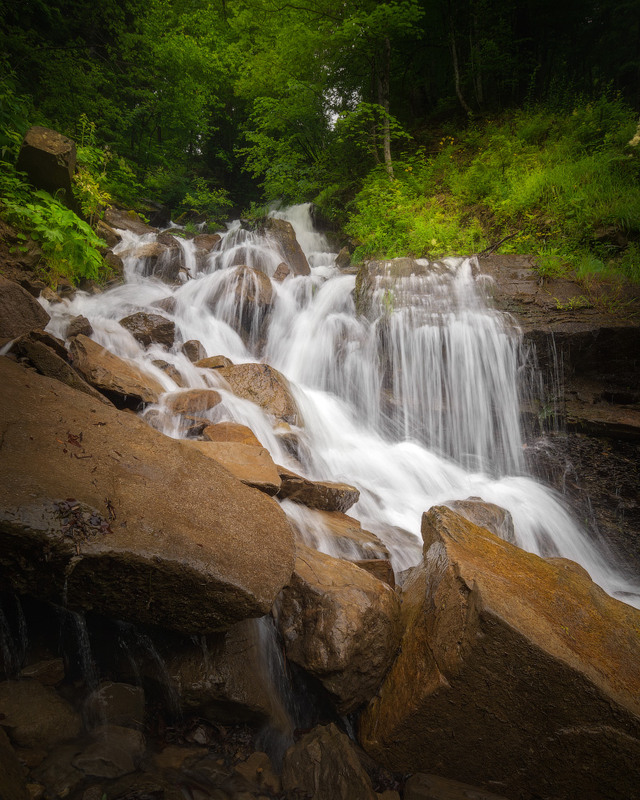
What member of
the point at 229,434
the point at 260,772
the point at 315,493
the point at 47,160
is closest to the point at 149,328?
the point at 47,160

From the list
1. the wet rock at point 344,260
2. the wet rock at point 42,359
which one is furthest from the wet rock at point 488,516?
the wet rock at point 344,260

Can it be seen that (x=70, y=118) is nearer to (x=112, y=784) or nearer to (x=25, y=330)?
(x=25, y=330)

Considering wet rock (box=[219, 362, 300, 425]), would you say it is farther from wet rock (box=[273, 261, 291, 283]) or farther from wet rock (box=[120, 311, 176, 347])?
A: wet rock (box=[273, 261, 291, 283])

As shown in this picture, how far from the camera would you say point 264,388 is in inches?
Answer: 239

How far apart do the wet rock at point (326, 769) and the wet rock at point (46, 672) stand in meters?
1.35

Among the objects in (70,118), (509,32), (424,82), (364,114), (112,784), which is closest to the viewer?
(112,784)

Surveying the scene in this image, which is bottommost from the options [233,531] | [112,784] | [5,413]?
[112,784]

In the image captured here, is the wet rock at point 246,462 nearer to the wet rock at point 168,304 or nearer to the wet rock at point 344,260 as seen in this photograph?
the wet rock at point 168,304

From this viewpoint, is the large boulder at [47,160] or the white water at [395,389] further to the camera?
the large boulder at [47,160]

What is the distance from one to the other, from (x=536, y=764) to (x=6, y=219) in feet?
27.7

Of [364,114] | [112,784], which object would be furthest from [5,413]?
[364,114]

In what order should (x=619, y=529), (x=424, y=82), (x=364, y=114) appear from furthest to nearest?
(x=424, y=82), (x=364, y=114), (x=619, y=529)

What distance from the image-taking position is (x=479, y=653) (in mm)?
1925

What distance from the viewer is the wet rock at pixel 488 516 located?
4117 mm
